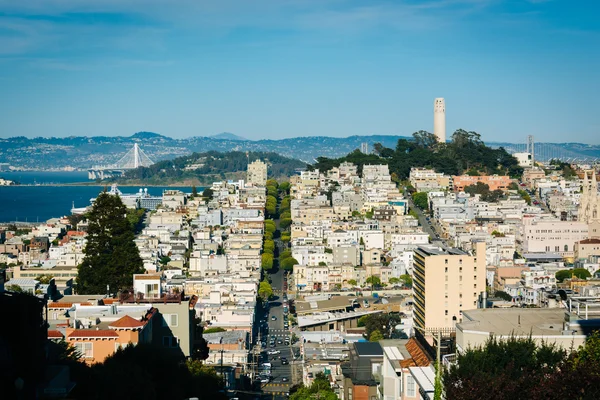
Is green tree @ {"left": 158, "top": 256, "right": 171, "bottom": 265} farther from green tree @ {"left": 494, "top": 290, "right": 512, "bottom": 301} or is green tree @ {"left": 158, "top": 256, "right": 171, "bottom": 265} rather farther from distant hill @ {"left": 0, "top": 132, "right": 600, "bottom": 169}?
distant hill @ {"left": 0, "top": 132, "right": 600, "bottom": 169}

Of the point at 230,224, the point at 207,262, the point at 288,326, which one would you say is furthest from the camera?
the point at 230,224

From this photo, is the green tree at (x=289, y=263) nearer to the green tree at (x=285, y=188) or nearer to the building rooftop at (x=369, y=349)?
the green tree at (x=285, y=188)

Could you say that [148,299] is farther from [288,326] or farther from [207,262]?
[207,262]

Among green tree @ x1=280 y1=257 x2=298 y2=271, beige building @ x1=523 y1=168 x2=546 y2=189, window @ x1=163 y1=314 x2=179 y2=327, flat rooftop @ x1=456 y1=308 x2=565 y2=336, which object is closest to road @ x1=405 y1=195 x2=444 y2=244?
green tree @ x1=280 y1=257 x2=298 y2=271

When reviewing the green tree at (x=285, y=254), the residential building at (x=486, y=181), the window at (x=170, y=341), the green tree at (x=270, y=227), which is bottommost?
the green tree at (x=285, y=254)

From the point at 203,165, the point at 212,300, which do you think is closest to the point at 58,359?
the point at 212,300

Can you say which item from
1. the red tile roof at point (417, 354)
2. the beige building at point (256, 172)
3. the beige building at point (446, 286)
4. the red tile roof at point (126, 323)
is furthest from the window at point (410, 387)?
the beige building at point (256, 172)
